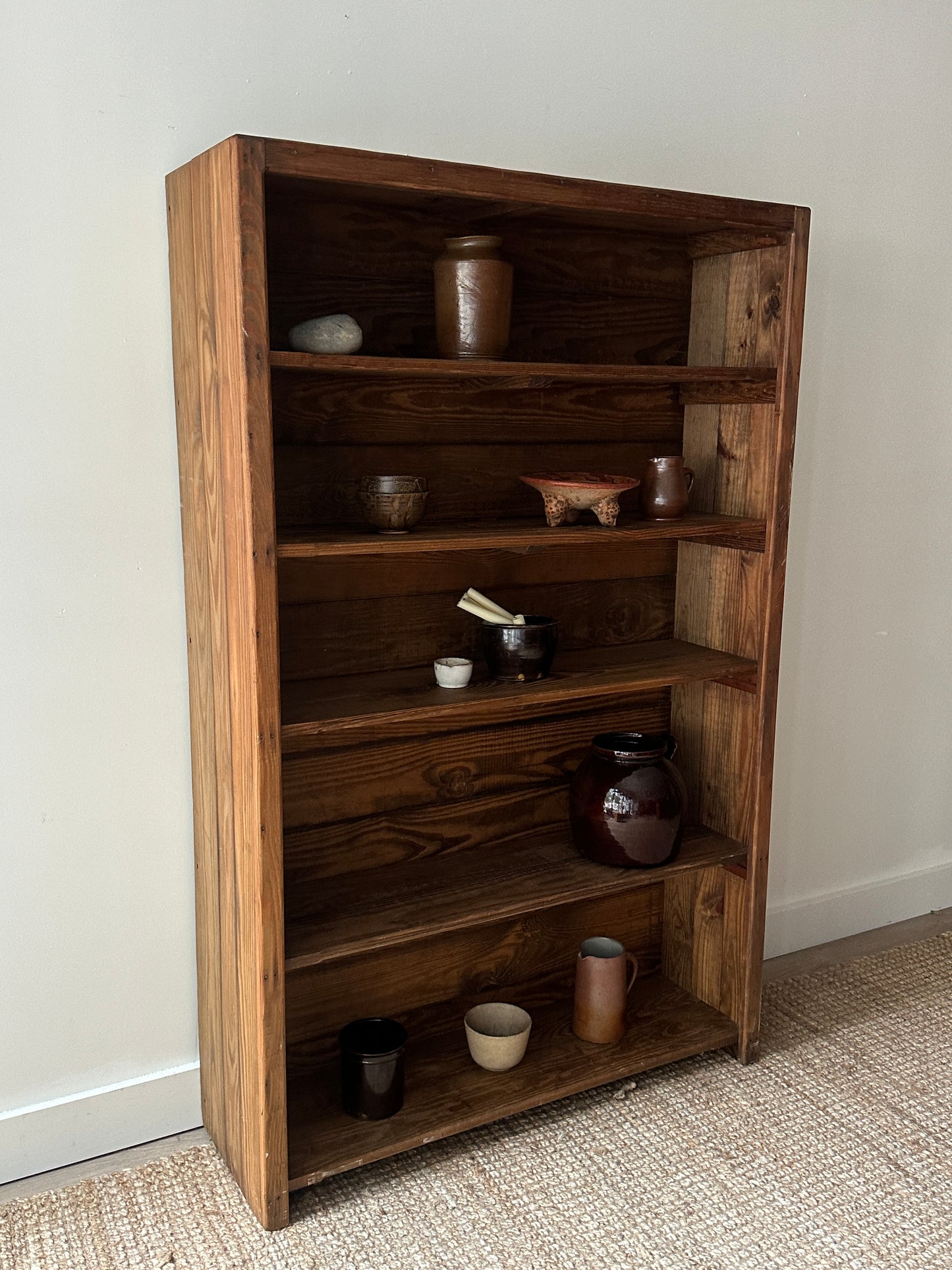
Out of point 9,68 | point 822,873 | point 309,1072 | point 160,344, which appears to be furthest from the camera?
point 822,873

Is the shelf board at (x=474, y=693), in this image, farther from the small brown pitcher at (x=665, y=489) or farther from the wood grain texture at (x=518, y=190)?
the wood grain texture at (x=518, y=190)

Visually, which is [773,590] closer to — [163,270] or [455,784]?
[455,784]

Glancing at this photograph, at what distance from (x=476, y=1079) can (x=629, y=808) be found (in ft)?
1.89

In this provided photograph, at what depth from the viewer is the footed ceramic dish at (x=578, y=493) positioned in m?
1.97

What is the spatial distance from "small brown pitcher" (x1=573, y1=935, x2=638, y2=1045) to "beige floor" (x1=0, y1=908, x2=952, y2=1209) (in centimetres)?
58

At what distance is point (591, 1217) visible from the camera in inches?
74.2

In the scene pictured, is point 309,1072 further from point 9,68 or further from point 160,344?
point 9,68

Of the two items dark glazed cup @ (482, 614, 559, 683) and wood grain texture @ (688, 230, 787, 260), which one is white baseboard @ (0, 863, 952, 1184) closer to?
dark glazed cup @ (482, 614, 559, 683)

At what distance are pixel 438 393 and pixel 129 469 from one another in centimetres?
56

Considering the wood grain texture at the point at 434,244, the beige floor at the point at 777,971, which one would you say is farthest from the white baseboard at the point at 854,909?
the wood grain texture at the point at 434,244

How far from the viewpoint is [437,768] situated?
7.17 ft

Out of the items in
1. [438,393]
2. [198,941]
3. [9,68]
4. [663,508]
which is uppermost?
[9,68]

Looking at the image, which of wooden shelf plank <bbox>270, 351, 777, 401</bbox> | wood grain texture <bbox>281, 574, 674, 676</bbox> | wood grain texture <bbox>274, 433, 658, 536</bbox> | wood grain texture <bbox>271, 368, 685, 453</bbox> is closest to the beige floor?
wood grain texture <bbox>281, 574, 674, 676</bbox>

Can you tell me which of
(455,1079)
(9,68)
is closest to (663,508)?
(455,1079)
